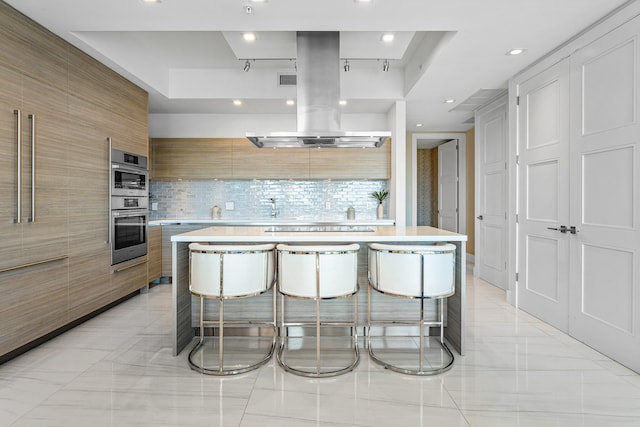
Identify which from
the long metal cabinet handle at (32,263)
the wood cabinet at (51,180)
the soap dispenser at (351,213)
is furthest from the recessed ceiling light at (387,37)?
the long metal cabinet handle at (32,263)

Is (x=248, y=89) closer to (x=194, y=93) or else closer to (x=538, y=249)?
(x=194, y=93)

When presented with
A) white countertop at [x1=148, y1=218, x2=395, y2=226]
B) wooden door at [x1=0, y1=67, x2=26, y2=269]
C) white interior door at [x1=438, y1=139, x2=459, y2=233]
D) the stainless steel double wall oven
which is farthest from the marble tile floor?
white interior door at [x1=438, y1=139, x2=459, y2=233]

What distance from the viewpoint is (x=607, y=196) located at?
2.61 meters

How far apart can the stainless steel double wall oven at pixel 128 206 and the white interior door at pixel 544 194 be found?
425cm

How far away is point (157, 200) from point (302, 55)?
12.0 feet

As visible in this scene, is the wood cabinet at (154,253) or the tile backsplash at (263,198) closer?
the wood cabinet at (154,253)

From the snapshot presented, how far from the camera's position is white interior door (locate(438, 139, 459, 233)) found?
22.4 ft

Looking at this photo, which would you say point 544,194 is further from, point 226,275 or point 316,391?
point 226,275

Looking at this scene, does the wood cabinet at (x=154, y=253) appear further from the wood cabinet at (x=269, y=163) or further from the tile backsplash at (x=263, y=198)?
the wood cabinet at (x=269, y=163)

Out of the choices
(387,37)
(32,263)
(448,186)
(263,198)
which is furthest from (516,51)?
(32,263)

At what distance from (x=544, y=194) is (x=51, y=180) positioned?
14.1 ft

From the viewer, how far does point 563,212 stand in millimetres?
3107

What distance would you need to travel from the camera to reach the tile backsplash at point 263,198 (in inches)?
225

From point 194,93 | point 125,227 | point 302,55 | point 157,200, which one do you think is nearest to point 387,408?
point 302,55
